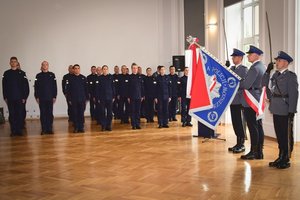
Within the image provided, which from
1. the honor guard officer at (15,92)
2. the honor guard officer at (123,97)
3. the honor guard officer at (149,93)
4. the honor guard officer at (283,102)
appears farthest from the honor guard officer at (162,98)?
the honor guard officer at (283,102)

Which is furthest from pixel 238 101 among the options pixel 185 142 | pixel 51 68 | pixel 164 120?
pixel 51 68

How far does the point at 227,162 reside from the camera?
5.33m

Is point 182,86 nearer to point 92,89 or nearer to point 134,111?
point 134,111

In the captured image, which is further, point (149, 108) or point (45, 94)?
point (149, 108)

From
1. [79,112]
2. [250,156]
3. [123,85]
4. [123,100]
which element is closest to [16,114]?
[79,112]

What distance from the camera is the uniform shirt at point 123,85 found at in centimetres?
955

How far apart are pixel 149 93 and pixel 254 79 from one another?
16.2 ft

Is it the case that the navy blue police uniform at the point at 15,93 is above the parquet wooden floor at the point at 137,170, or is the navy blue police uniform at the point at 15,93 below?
above

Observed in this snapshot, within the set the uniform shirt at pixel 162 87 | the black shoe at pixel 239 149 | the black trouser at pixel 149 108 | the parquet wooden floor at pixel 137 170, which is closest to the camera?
the parquet wooden floor at pixel 137 170

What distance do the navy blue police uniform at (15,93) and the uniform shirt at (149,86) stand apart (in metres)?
3.08

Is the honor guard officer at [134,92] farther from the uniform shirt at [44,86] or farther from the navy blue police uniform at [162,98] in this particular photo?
the uniform shirt at [44,86]

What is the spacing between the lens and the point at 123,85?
32.6 feet

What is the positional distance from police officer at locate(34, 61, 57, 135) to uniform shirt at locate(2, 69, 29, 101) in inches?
12.5

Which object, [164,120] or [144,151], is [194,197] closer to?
[144,151]
